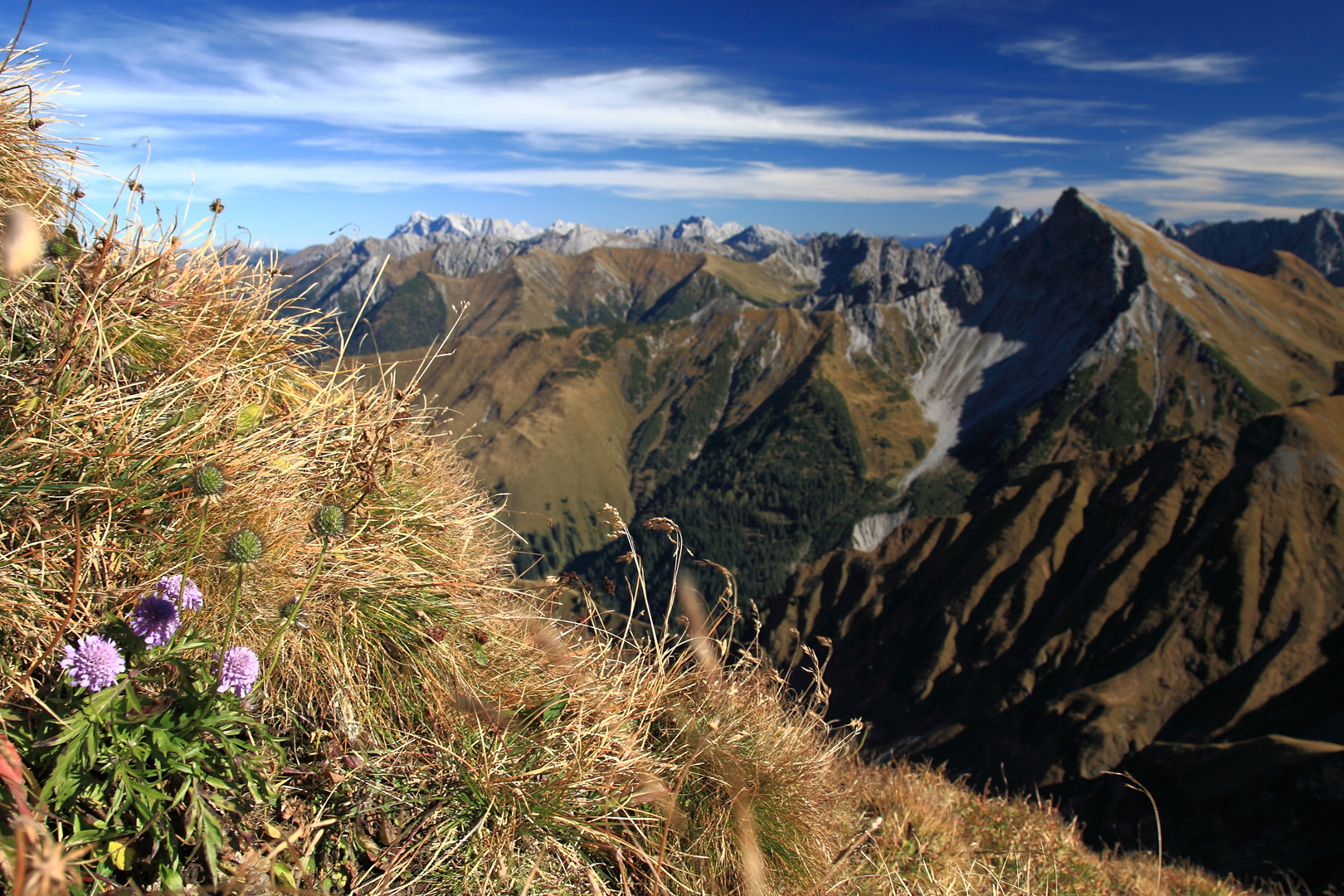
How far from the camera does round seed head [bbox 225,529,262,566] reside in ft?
11.7

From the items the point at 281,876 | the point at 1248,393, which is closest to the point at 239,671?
the point at 281,876

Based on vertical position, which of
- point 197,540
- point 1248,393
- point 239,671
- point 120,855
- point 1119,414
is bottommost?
point 1119,414

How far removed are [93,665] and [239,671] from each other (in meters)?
0.54

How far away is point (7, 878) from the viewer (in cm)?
244

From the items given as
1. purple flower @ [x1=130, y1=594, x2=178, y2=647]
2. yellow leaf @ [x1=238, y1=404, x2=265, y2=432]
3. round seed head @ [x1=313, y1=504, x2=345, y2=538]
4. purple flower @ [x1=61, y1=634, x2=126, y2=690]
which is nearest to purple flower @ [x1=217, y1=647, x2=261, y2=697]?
purple flower @ [x1=130, y1=594, x2=178, y2=647]

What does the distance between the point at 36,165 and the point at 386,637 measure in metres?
4.91

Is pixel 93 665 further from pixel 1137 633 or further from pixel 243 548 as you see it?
pixel 1137 633

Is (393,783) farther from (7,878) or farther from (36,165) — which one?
(36,165)

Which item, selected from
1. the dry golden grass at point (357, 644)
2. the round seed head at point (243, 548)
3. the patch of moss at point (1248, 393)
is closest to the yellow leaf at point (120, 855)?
the dry golden grass at point (357, 644)

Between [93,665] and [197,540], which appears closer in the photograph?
[93,665]

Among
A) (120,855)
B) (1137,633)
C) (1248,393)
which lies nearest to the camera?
(120,855)

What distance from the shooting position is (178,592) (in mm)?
3451

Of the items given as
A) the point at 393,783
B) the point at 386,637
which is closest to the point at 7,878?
the point at 393,783

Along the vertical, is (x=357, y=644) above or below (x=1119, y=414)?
above
